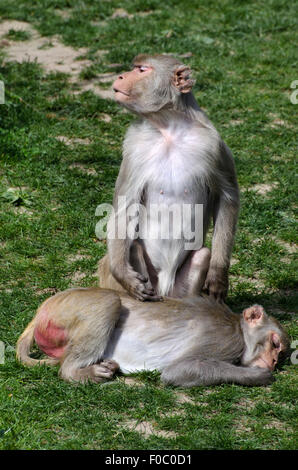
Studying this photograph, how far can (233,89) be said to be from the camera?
33.2ft

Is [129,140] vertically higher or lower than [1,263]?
higher

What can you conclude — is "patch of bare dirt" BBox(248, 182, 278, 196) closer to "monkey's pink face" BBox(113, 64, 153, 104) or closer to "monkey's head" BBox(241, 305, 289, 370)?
"monkey's pink face" BBox(113, 64, 153, 104)

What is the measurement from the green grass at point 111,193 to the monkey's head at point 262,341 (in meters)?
0.15

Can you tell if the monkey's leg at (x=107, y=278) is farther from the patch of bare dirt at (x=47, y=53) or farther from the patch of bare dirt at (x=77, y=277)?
the patch of bare dirt at (x=47, y=53)

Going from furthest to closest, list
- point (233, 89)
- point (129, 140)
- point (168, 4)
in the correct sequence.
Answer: point (168, 4) < point (233, 89) < point (129, 140)

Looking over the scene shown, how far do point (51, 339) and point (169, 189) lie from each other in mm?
1320

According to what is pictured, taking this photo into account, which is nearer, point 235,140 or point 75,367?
point 75,367

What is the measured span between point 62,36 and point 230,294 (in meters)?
5.94

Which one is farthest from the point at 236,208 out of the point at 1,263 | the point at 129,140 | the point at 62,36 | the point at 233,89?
the point at 62,36

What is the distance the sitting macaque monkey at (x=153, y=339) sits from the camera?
5.28m

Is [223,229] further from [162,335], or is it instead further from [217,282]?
[162,335]

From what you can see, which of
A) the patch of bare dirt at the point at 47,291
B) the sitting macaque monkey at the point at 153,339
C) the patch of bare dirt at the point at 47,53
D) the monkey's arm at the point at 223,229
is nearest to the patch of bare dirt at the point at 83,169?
the patch of bare dirt at the point at 47,291

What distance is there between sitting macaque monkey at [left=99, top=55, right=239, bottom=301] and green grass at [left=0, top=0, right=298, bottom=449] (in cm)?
68
